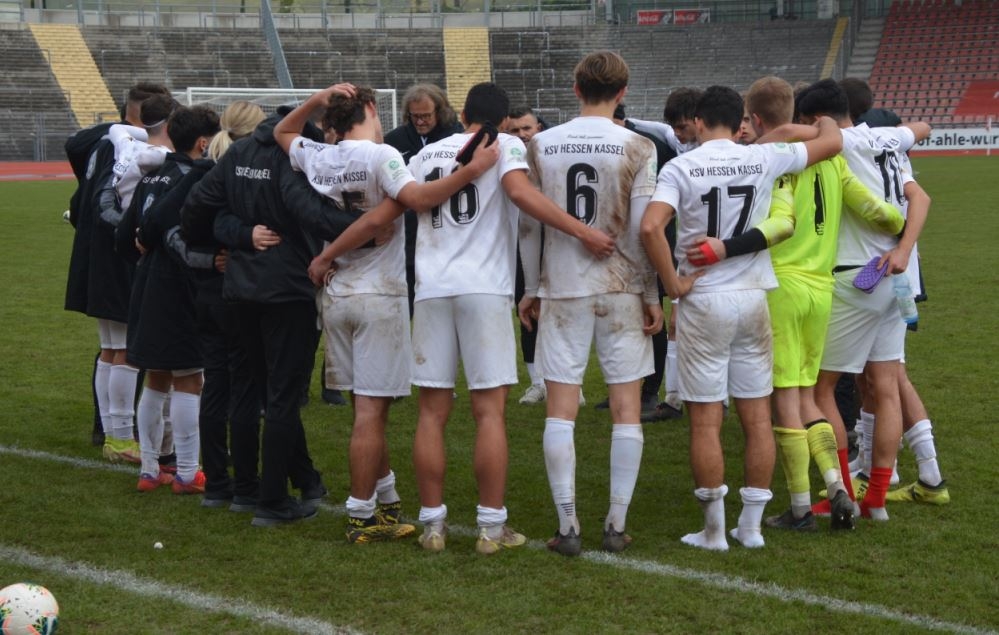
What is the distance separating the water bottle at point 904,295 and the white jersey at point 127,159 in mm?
3872

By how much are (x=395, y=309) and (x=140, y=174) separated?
2.24 metres

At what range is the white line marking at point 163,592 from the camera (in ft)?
14.7

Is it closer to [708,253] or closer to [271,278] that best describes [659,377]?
[708,253]

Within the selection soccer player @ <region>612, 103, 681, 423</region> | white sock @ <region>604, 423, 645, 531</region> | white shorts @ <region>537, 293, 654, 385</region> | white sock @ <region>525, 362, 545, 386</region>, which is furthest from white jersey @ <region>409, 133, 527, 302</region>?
white sock @ <region>525, 362, 545, 386</region>

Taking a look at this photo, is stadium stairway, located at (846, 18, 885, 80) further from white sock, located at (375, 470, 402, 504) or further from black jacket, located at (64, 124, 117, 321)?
white sock, located at (375, 470, 402, 504)

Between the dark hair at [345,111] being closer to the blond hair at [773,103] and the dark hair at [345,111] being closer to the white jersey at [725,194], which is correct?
the white jersey at [725,194]

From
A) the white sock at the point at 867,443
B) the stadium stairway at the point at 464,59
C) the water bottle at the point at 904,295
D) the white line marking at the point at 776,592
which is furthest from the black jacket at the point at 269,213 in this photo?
the stadium stairway at the point at 464,59

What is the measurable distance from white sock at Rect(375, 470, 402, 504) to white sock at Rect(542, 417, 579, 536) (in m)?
0.88

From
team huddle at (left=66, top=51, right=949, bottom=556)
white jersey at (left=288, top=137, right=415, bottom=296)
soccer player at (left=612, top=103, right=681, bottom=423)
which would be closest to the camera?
team huddle at (left=66, top=51, right=949, bottom=556)

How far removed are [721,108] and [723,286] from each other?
0.78 metres

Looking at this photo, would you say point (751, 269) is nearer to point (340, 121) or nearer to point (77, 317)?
point (340, 121)

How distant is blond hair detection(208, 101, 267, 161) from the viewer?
6133mm

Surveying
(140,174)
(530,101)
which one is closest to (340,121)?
(140,174)

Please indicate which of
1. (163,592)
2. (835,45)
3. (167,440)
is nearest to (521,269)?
(167,440)
